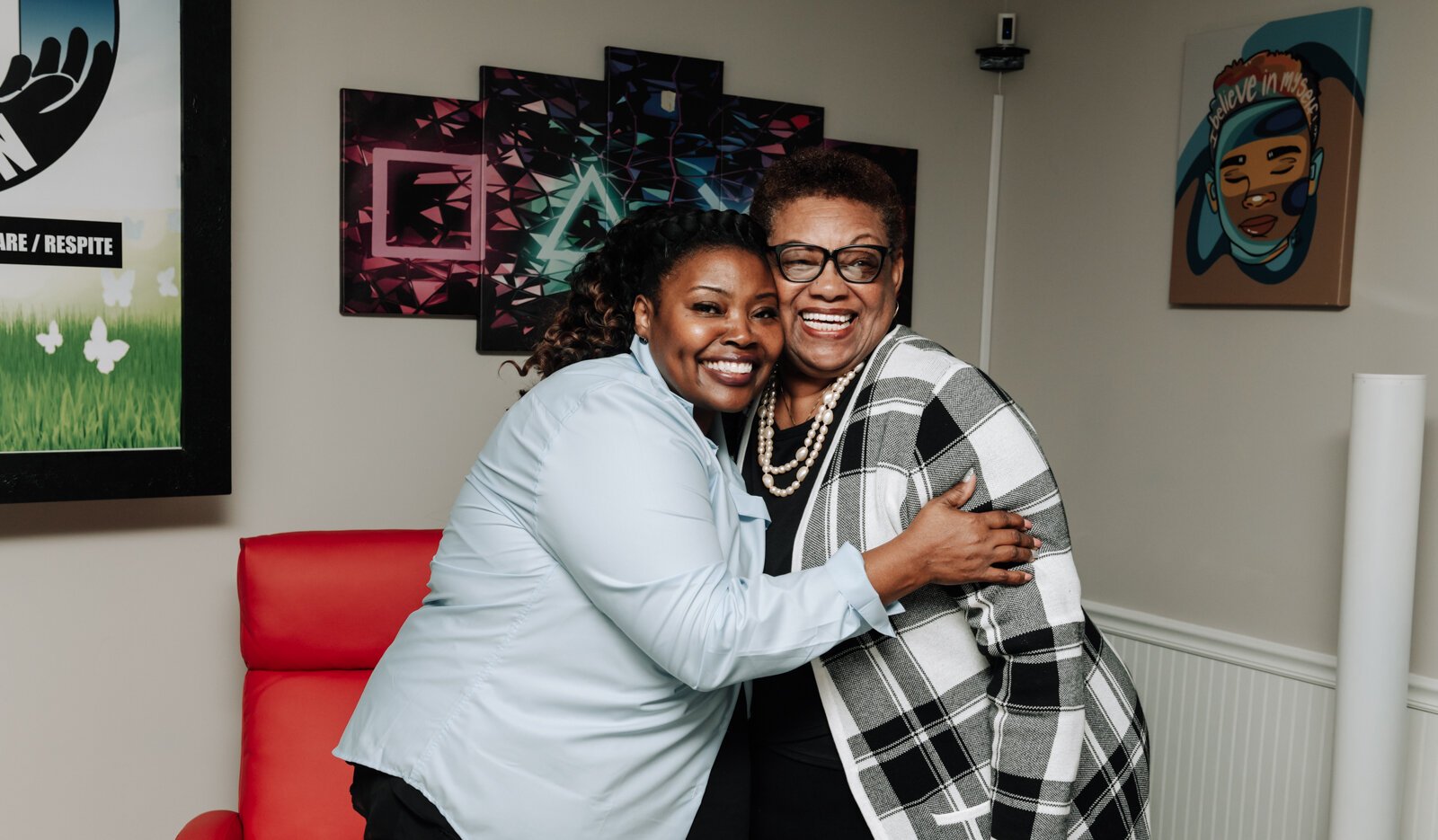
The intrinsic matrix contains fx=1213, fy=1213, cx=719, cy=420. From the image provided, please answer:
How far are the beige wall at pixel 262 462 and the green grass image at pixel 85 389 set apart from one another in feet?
0.53

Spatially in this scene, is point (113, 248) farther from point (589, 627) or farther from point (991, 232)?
point (991, 232)

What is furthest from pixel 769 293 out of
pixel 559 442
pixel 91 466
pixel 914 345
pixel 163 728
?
pixel 163 728

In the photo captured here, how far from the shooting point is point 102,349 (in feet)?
7.05

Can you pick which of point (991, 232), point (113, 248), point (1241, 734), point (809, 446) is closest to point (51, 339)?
point (113, 248)

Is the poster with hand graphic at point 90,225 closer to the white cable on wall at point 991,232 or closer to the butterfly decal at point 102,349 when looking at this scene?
the butterfly decal at point 102,349

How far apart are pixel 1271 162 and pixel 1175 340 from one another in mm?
455

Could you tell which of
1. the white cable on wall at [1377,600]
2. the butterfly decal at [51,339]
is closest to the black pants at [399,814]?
the butterfly decal at [51,339]

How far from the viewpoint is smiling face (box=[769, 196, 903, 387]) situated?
164cm

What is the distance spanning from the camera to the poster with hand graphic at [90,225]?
206cm

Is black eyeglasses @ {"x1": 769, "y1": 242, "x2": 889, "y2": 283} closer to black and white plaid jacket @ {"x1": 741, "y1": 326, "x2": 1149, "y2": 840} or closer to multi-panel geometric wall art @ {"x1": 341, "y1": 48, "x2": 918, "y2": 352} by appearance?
black and white plaid jacket @ {"x1": 741, "y1": 326, "x2": 1149, "y2": 840}

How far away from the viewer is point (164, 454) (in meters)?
2.21

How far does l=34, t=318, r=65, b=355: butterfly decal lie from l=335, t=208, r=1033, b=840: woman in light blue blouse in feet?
3.30

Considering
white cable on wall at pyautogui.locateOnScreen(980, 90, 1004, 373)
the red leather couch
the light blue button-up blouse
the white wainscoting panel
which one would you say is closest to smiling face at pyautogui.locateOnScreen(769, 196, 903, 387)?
the light blue button-up blouse

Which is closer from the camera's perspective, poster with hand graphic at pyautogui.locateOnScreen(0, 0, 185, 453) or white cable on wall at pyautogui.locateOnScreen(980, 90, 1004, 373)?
poster with hand graphic at pyautogui.locateOnScreen(0, 0, 185, 453)
